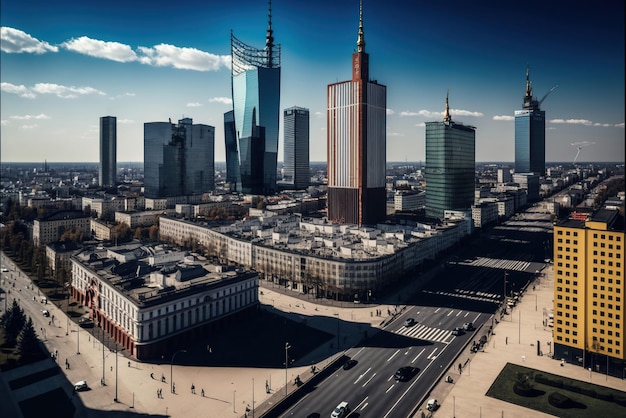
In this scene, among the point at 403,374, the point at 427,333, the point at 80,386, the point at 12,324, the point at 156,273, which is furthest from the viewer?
the point at 156,273

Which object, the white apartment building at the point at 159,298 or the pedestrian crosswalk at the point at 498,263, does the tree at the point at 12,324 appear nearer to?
the white apartment building at the point at 159,298

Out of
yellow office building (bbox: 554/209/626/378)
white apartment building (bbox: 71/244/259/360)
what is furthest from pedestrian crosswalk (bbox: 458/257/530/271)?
white apartment building (bbox: 71/244/259/360)

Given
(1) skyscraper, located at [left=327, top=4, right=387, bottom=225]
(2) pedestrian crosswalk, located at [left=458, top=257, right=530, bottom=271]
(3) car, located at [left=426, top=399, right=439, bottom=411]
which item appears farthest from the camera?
(1) skyscraper, located at [left=327, top=4, right=387, bottom=225]

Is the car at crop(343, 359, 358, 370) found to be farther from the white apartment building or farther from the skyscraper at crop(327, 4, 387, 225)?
the skyscraper at crop(327, 4, 387, 225)

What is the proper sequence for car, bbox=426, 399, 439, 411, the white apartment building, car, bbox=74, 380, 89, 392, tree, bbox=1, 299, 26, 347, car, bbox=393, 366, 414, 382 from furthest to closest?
tree, bbox=1, 299, 26, 347 → the white apartment building → car, bbox=393, 366, 414, 382 → car, bbox=74, 380, 89, 392 → car, bbox=426, 399, 439, 411

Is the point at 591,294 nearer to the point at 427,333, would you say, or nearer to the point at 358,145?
the point at 427,333

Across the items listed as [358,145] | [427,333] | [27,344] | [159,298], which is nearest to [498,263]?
[358,145]
